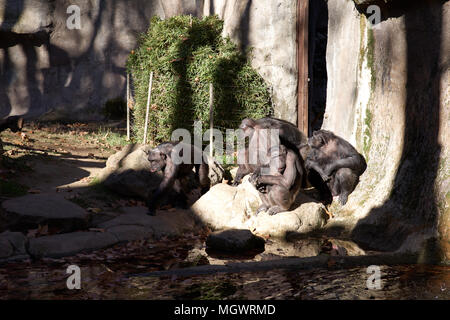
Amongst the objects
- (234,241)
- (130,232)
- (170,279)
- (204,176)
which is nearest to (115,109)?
(204,176)

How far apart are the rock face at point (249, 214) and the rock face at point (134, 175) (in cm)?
74

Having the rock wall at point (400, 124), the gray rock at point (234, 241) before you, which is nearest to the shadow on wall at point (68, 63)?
the rock wall at point (400, 124)

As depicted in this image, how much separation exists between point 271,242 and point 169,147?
266 centimetres

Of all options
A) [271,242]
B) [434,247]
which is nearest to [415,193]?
[434,247]

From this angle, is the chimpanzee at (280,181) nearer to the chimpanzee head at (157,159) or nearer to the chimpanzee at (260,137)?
the chimpanzee at (260,137)

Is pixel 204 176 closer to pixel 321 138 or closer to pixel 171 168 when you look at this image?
pixel 171 168

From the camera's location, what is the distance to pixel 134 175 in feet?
30.8

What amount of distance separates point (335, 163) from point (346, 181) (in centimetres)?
34

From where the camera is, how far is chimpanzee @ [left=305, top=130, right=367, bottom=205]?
27.1ft

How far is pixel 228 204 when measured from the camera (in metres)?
8.59

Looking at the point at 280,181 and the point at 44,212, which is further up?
the point at 280,181

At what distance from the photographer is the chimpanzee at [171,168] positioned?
8.62 m

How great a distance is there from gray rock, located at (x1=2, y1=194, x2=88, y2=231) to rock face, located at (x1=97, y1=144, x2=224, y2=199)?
1714 millimetres
